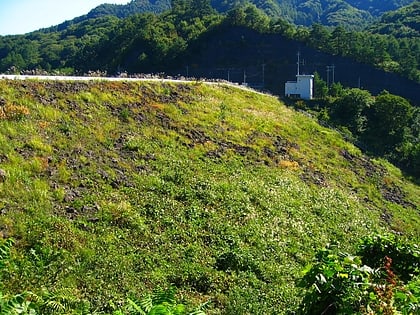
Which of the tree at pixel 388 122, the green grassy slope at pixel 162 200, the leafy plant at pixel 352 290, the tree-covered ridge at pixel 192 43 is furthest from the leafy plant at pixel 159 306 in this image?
the tree-covered ridge at pixel 192 43

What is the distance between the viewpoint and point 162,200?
1623 centimetres

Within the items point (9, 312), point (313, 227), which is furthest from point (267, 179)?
point (9, 312)

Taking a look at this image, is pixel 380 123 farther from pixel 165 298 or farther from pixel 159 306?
pixel 159 306

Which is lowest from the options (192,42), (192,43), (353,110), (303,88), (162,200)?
(162,200)

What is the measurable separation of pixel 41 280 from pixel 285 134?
25377mm

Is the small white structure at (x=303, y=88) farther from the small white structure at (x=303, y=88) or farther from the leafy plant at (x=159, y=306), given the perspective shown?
the leafy plant at (x=159, y=306)

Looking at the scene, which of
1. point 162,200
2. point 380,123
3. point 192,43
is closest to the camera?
point 162,200

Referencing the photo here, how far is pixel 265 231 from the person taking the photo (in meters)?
17.0

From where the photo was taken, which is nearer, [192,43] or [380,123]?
[380,123]

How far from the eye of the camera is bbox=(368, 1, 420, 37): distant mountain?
106m

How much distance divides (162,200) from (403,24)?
11880cm

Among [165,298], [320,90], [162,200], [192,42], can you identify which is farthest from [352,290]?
[192,42]

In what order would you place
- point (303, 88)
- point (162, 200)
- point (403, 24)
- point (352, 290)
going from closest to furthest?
point (352, 290) → point (162, 200) → point (303, 88) → point (403, 24)

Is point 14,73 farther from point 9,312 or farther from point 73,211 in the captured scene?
point 9,312
